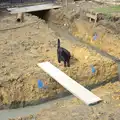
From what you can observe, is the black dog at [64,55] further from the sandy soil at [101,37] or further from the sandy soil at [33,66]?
the sandy soil at [101,37]

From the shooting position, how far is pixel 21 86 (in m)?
10.4

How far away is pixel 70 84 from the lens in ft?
33.9

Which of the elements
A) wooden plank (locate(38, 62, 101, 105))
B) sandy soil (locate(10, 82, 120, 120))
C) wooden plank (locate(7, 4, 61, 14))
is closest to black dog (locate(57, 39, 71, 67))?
wooden plank (locate(38, 62, 101, 105))

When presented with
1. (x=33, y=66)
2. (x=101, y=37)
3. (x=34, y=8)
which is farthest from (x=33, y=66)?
(x=34, y=8)

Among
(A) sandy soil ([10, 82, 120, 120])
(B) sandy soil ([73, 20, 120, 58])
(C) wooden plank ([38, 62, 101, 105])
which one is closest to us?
(A) sandy soil ([10, 82, 120, 120])

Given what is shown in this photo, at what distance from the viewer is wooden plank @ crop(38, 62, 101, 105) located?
9520mm

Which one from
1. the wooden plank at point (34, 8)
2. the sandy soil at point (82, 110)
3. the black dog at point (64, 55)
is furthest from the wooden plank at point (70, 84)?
the wooden plank at point (34, 8)

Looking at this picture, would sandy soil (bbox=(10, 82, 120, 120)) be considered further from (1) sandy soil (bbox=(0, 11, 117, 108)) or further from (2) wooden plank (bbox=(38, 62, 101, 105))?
(1) sandy soil (bbox=(0, 11, 117, 108))

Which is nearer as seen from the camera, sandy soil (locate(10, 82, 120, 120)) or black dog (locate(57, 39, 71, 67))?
sandy soil (locate(10, 82, 120, 120))

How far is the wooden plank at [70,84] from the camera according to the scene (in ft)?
31.2

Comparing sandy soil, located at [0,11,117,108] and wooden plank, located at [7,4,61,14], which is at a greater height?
wooden plank, located at [7,4,61,14]

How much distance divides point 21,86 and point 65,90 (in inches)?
63.4

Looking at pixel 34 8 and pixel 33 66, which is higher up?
pixel 34 8

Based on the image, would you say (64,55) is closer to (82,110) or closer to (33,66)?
(33,66)
